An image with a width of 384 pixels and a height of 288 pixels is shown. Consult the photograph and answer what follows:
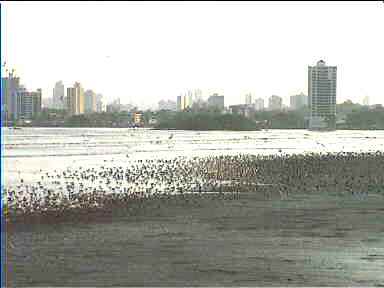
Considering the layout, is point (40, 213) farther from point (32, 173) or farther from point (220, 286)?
point (32, 173)

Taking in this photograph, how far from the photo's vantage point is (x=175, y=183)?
34.1m

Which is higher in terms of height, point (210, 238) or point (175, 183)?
point (210, 238)

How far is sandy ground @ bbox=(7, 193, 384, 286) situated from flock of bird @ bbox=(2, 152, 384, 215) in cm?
440

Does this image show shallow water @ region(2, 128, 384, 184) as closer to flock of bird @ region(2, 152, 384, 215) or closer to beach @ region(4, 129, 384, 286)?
flock of bird @ region(2, 152, 384, 215)

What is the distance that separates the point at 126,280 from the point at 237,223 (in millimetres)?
8127

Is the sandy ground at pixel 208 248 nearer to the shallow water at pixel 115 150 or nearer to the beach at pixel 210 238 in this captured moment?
the beach at pixel 210 238

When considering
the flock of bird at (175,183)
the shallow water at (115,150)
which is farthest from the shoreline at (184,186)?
the shallow water at (115,150)

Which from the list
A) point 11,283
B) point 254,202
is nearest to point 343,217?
point 254,202

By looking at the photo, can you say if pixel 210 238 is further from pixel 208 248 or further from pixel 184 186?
pixel 184 186

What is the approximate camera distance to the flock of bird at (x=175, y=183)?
87.0 ft

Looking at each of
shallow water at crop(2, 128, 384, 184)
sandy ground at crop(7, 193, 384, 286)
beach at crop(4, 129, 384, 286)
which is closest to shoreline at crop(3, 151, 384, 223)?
beach at crop(4, 129, 384, 286)

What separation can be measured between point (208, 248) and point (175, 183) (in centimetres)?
1884

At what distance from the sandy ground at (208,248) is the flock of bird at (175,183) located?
4.40m

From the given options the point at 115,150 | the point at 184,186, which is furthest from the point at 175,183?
the point at 115,150
